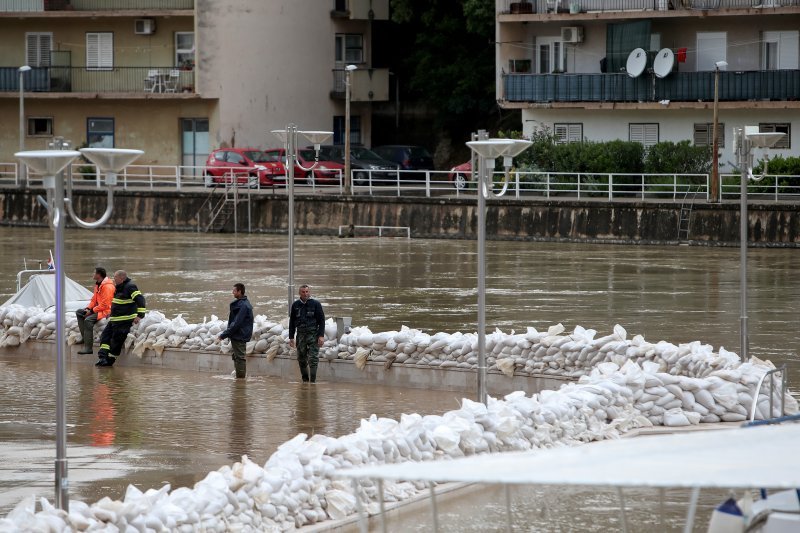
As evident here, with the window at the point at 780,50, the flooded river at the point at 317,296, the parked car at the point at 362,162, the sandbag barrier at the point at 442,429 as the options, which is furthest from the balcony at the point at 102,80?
the sandbag barrier at the point at 442,429

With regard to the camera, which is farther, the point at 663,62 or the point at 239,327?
the point at 663,62

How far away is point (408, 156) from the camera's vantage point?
53.8 metres

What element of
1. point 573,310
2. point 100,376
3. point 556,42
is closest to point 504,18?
point 556,42

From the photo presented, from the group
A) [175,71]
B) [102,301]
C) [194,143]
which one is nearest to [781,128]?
[194,143]

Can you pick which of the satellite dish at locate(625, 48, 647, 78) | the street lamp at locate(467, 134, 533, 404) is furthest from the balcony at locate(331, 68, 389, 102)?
the street lamp at locate(467, 134, 533, 404)

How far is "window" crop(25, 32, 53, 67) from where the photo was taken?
188 ft

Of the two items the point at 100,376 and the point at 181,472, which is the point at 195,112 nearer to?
the point at 100,376

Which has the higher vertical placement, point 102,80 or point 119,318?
point 102,80

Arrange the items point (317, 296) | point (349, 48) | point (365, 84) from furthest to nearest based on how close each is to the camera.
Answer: point (349, 48)
point (365, 84)
point (317, 296)

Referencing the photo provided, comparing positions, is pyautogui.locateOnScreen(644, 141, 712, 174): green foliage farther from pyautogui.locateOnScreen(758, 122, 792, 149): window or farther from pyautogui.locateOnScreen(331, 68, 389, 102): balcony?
pyautogui.locateOnScreen(331, 68, 389, 102): balcony

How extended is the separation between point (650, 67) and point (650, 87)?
0.66m

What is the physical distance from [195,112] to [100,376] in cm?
3698

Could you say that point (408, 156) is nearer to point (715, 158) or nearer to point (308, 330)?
point (715, 158)

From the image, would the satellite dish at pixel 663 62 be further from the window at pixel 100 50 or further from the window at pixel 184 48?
the window at pixel 100 50
